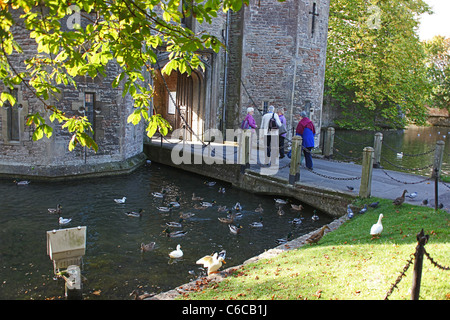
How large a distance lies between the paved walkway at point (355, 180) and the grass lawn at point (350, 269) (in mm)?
2173

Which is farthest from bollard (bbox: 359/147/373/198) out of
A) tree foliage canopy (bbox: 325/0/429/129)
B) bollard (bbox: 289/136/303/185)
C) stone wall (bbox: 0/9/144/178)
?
tree foliage canopy (bbox: 325/0/429/129)

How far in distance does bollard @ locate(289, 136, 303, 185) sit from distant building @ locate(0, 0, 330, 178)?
16.3 ft

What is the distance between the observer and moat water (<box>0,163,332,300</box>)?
6.55 metres

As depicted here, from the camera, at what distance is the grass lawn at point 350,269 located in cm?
476

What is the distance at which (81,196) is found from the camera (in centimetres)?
1176

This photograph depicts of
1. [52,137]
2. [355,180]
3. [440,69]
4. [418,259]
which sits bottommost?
[355,180]

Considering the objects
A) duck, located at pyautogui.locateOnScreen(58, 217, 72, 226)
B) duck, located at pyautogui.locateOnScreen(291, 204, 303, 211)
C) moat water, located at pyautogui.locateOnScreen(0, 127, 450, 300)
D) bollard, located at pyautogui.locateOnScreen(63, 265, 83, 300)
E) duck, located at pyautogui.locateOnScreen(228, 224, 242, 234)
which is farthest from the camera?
duck, located at pyautogui.locateOnScreen(291, 204, 303, 211)

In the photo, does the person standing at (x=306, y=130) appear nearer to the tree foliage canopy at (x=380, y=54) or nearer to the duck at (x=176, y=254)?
the duck at (x=176, y=254)

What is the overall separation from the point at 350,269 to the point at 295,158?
6.16 metres

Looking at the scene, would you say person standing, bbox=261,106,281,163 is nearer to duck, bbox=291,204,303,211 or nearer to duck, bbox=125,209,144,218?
duck, bbox=291,204,303,211

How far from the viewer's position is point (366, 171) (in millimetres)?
9570

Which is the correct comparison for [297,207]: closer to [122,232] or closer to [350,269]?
[122,232]

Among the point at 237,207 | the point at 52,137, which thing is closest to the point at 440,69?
the point at 237,207

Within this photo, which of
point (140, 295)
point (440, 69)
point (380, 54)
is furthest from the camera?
point (440, 69)
